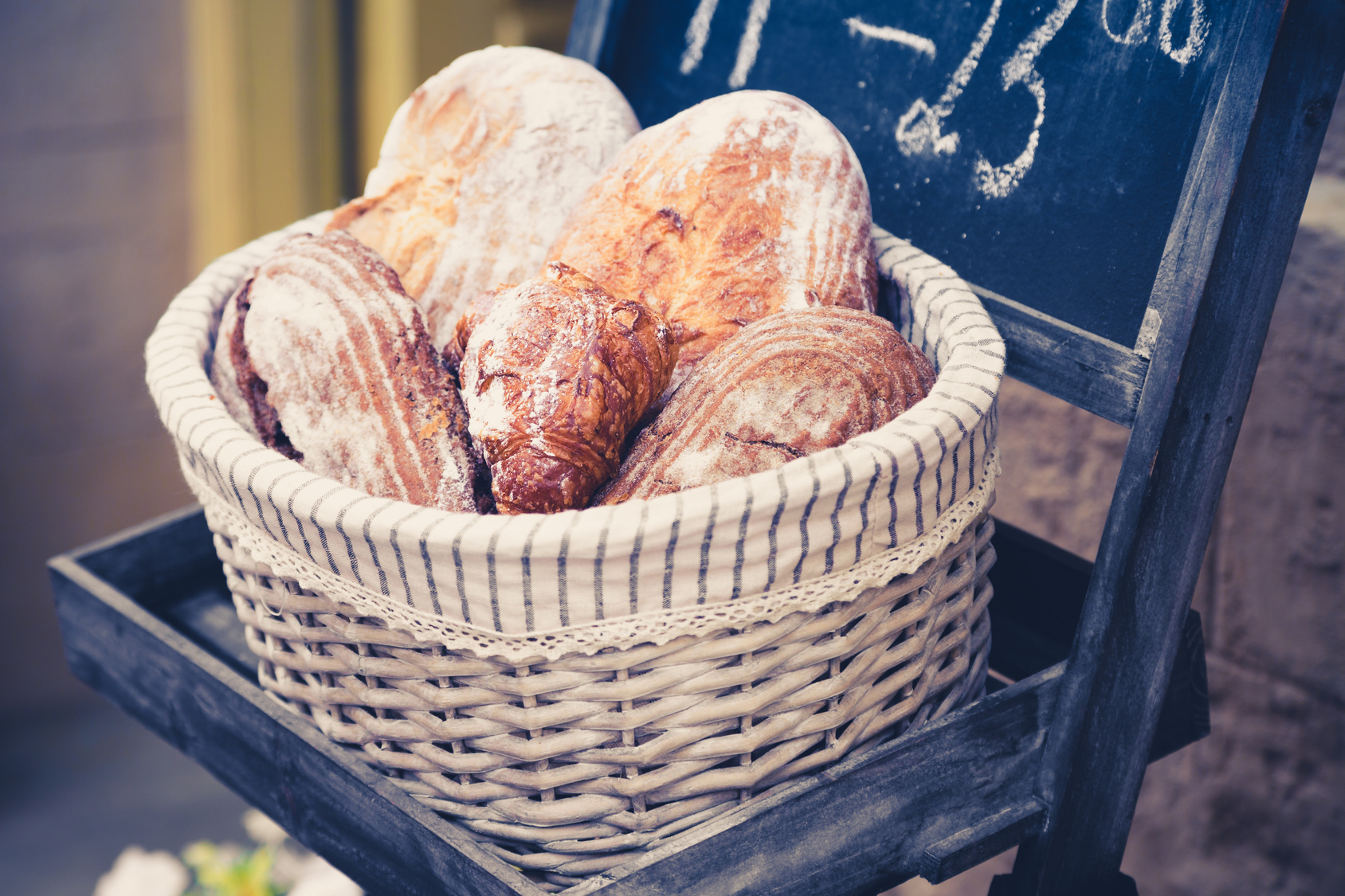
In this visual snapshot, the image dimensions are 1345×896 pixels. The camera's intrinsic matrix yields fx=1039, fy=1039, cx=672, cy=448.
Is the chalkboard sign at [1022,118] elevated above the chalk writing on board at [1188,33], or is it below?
below

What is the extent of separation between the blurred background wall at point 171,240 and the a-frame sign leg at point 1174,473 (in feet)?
2.02

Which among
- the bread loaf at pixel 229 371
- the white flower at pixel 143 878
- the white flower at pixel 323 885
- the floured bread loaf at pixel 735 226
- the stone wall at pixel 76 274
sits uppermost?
the floured bread loaf at pixel 735 226

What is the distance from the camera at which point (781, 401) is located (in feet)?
2.60

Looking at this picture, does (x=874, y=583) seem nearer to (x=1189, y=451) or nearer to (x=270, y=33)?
(x=1189, y=451)

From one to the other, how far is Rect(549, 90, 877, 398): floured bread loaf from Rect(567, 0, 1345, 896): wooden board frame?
18cm

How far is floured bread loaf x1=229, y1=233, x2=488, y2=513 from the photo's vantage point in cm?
88

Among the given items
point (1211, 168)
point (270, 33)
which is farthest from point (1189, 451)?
point (270, 33)

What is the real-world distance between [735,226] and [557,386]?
0.28 metres

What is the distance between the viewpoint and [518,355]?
84cm

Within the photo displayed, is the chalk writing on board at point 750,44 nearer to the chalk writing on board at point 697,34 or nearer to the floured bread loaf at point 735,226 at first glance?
the chalk writing on board at point 697,34

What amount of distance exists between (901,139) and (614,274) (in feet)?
1.16

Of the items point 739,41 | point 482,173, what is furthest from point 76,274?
point 739,41

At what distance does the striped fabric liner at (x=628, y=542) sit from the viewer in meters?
0.65

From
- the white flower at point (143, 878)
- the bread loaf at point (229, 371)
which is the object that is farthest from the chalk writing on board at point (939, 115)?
the white flower at point (143, 878)
